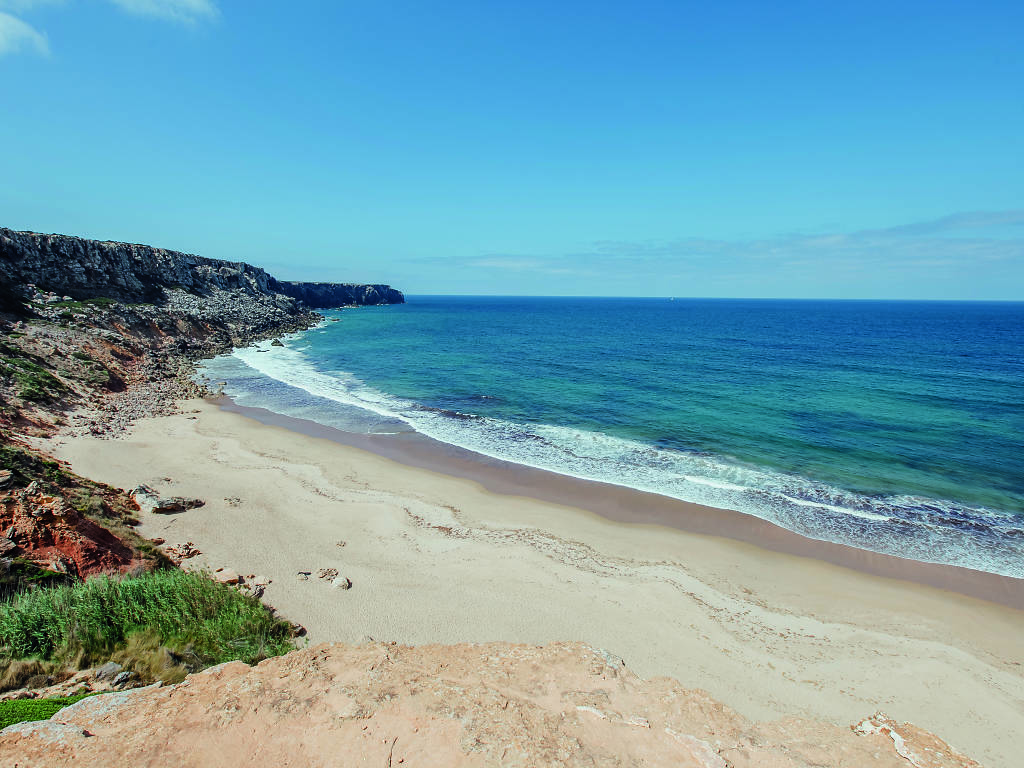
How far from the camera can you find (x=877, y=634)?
12430 mm

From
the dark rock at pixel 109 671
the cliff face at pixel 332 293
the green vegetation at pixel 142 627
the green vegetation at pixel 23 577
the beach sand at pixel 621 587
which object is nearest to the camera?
the dark rock at pixel 109 671

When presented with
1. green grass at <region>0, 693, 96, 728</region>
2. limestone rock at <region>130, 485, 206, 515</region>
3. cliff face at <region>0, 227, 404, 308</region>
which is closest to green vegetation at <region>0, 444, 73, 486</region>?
limestone rock at <region>130, 485, 206, 515</region>

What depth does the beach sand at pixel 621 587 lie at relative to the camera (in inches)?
416

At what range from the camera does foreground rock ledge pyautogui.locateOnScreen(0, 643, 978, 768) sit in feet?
19.9

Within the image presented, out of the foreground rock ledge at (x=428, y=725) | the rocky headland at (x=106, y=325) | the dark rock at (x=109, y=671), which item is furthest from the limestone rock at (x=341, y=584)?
the rocky headland at (x=106, y=325)

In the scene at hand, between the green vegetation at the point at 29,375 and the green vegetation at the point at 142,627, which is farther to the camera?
the green vegetation at the point at 29,375

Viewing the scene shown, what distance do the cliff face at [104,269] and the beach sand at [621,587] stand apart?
36398 millimetres

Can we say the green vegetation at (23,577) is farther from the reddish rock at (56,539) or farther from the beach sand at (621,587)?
the beach sand at (621,587)

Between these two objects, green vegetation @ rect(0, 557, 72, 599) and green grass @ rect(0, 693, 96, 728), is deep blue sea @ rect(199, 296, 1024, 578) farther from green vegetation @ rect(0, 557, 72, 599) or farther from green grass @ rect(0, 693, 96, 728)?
green grass @ rect(0, 693, 96, 728)

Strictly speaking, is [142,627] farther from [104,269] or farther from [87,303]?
[104,269]

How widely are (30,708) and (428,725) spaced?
5.26 metres

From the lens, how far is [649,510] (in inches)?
750

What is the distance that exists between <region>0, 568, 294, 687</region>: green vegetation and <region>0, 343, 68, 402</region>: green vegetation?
2123 centimetres

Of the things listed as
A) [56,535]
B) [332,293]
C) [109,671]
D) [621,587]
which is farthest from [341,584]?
[332,293]
